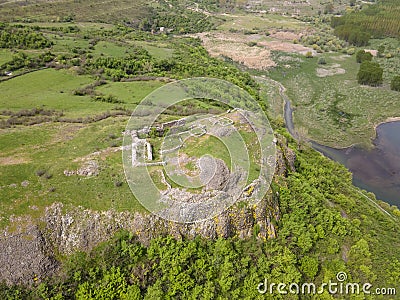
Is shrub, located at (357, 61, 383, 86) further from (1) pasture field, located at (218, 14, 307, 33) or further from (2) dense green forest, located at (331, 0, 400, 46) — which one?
(1) pasture field, located at (218, 14, 307, 33)

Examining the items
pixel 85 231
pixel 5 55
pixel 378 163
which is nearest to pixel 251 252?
pixel 85 231

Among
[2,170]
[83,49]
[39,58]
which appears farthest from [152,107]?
[83,49]

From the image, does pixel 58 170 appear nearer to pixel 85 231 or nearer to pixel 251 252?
pixel 85 231

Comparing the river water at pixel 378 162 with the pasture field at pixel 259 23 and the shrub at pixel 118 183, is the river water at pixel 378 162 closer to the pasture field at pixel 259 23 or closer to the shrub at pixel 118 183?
the shrub at pixel 118 183

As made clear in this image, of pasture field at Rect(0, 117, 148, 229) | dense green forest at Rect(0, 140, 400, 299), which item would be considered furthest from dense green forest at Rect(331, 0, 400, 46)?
pasture field at Rect(0, 117, 148, 229)

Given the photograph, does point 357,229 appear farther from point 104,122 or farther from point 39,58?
point 39,58
